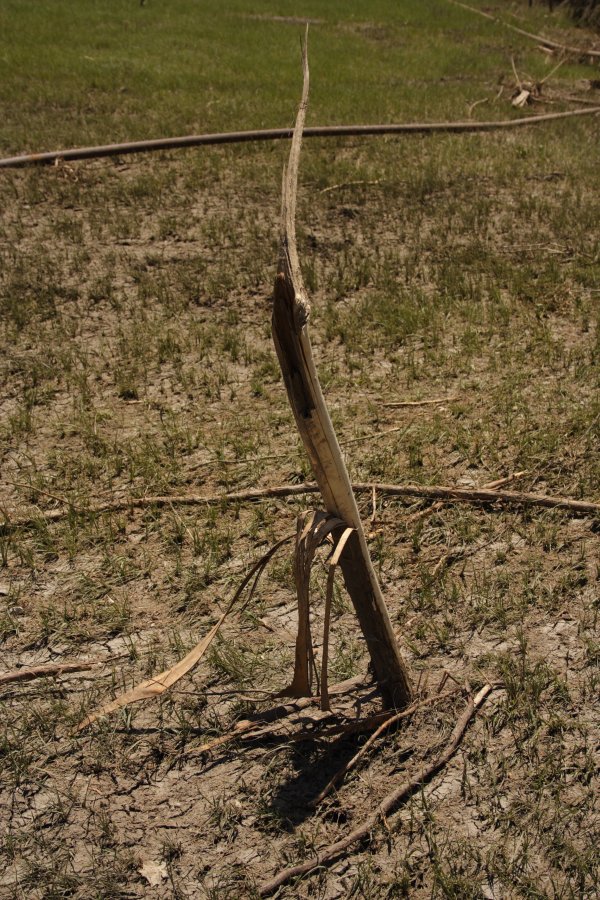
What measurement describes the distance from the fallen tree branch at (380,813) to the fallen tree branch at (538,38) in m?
15.0

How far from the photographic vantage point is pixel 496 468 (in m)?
4.24

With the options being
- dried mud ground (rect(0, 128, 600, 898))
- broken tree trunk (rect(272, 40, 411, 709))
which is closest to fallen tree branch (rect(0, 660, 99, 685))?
dried mud ground (rect(0, 128, 600, 898))

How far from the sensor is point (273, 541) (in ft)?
12.6

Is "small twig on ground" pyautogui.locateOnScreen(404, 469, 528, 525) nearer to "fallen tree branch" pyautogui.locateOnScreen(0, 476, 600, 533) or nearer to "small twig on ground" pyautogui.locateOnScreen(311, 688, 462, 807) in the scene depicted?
"fallen tree branch" pyautogui.locateOnScreen(0, 476, 600, 533)

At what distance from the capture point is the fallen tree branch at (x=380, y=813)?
2.48m

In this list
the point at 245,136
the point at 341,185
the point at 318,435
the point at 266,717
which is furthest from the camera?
the point at 245,136

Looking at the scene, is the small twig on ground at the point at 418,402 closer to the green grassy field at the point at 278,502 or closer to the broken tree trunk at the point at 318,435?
the green grassy field at the point at 278,502

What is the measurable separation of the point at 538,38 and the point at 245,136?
9.66m

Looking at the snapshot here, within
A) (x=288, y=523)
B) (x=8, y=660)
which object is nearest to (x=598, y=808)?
(x=288, y=523)

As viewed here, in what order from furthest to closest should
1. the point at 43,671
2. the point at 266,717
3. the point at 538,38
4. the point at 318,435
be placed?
the point at 538,38
the point at 43,671
the point at 266,717
the point at 318,435

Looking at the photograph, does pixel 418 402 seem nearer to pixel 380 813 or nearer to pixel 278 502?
pixel 278 502

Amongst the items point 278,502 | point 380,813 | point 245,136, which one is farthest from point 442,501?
point 245,136

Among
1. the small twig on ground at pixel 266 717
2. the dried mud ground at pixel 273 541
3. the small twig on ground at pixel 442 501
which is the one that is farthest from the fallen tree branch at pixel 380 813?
the small twig on ground at pixel 442 501

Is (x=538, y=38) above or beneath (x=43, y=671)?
above
